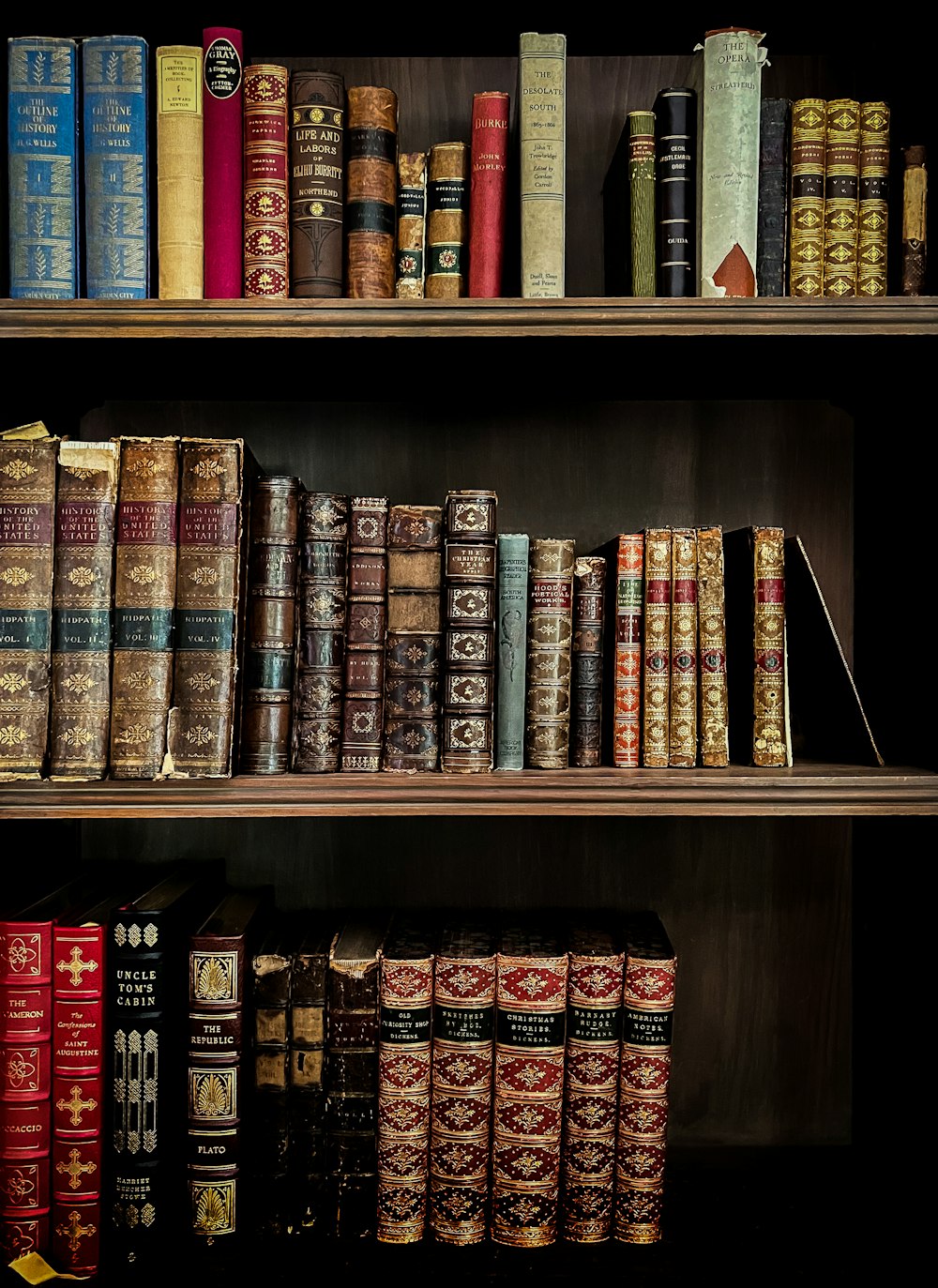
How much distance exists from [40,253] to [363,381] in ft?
1.16

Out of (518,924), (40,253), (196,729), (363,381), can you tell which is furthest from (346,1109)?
(40,253)

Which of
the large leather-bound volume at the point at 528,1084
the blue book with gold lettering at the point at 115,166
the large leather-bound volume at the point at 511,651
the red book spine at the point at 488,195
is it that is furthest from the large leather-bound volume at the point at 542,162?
the large leather-bound volume at the point at 528,1084

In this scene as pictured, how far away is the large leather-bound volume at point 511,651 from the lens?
940 mm

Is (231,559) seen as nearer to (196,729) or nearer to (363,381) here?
(196,729)

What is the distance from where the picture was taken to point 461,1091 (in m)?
0.98

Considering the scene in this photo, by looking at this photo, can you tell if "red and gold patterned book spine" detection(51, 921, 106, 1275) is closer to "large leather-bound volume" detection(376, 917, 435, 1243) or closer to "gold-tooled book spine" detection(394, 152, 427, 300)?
"large leather-bound volume" detection(376, 917, 435, 1243)

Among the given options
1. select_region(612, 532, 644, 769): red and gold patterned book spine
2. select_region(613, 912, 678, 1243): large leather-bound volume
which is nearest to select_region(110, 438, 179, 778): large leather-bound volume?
select_region(612, 532, 644, 769): red and gold patterned book spine

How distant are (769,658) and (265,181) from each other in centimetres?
68

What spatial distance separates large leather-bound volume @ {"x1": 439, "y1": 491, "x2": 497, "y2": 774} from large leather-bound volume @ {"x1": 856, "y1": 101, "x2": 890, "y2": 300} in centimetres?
44

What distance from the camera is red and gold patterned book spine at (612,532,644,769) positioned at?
950 millimetres

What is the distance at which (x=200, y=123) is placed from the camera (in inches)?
35.8

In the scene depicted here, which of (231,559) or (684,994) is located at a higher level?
(231,559)

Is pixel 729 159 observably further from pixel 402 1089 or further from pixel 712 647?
pixel 402 1089

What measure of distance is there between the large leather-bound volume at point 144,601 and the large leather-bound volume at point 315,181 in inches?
8.8
